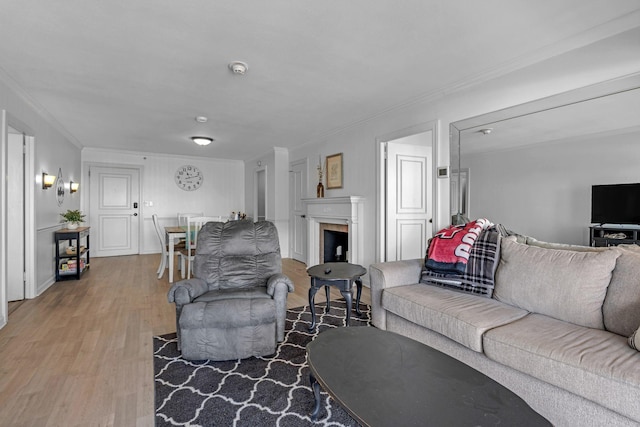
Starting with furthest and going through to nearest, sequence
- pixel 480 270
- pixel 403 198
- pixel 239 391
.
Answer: pixel 403 198 → pixel 480 270 → pixel 239 391

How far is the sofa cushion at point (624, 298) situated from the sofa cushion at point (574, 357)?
0.23 ft

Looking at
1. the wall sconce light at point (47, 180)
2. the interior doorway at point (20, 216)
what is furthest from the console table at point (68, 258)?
the interior doorway at point (20, 216)

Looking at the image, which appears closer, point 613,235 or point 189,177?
point 613,235

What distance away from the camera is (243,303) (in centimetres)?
219

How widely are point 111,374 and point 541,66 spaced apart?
3778 mm

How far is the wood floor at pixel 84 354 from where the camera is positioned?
5.45 feet

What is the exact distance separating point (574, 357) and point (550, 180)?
1.65 metres

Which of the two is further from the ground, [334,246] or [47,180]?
A: [47,180]

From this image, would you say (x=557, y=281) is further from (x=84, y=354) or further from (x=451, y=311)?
(x=84, y=354)

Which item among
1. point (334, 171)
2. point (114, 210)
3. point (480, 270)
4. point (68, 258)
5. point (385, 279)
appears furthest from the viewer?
point (114, 210)

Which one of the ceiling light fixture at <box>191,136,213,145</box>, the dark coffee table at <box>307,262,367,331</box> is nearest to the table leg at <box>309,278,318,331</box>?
the dark coffee table at <box>307,262,367,331</box>

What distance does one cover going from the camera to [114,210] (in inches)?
263

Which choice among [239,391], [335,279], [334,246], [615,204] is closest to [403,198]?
[334,246]

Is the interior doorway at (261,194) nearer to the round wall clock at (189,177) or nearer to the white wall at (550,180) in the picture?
the round wall clock at (189,177)
